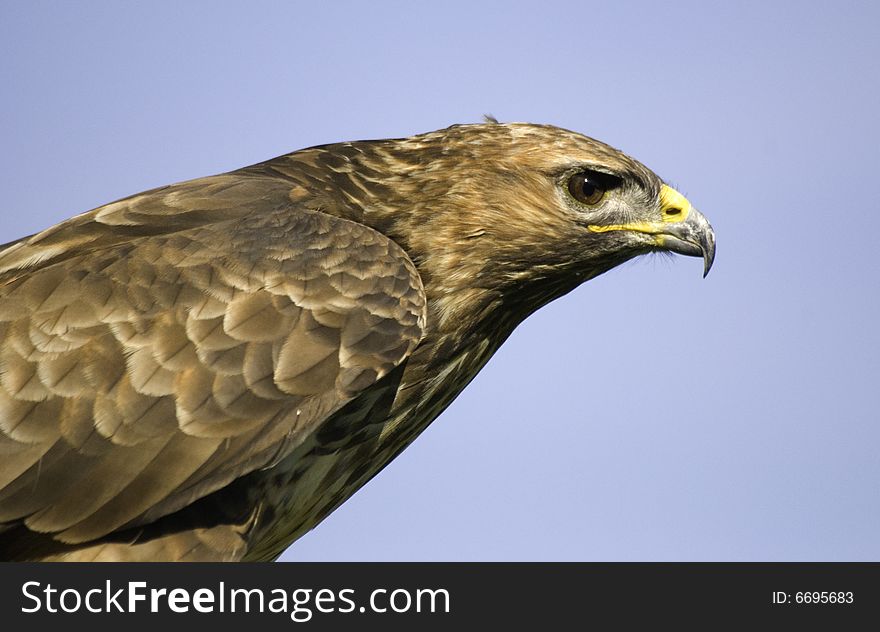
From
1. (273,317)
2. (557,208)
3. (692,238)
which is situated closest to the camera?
(273,317)

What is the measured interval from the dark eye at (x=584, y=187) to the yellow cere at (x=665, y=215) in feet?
0.58

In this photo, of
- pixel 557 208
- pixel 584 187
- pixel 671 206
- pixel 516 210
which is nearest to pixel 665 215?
pixel 671 206

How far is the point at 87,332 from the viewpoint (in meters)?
6.90

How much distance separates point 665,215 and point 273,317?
243cm

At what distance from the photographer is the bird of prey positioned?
265 inches

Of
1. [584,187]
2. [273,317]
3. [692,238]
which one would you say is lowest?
[273,317]

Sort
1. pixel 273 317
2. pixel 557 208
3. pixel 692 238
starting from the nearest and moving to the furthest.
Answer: pixel 273 317 → pixel 557 208 → pixel 692 238

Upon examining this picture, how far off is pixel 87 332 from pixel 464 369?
7.19 feet

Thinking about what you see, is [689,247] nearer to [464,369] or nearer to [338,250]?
[464,369]

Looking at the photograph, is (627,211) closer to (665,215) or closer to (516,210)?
(665,215)

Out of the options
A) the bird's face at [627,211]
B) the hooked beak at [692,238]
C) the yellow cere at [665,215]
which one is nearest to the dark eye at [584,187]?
the bird's face at [627,211]

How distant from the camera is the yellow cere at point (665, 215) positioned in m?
8.11

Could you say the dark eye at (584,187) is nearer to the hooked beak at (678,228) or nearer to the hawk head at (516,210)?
the hawk head at (516,210)

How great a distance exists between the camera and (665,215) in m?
8.15
